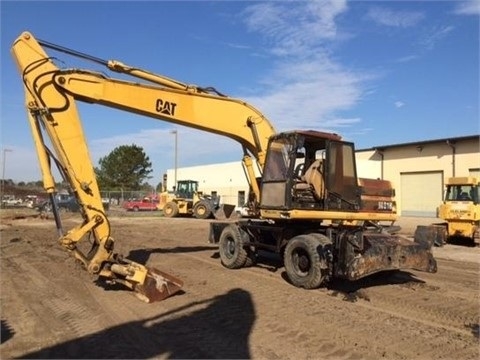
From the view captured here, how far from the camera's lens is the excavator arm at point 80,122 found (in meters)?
8.91

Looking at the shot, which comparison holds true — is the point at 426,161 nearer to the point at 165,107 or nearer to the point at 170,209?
the point at 170,209

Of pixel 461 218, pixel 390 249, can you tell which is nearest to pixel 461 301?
pixel 390 249

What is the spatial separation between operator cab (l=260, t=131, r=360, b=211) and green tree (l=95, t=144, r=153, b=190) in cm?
7100

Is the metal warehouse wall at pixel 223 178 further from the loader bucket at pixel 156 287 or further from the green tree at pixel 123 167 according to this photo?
the loader bucket at pixel 156 287

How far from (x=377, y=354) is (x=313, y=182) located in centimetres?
528

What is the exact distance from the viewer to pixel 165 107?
11.2 metres

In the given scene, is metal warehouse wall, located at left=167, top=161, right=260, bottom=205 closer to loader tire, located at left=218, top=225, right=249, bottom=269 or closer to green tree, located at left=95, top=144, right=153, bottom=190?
green tree, located at left=95, top=144, right=153, bottom=190

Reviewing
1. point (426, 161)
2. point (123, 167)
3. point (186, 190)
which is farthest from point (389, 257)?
point (123, 167)

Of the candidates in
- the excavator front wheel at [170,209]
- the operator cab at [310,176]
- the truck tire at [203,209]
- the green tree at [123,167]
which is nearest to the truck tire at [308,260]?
the operator cab at [310,176]

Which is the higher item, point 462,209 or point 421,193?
point 421,193

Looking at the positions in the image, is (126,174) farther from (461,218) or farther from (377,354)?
(377,354)

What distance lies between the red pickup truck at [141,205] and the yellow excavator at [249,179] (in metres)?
42.2

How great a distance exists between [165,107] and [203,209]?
2600cm

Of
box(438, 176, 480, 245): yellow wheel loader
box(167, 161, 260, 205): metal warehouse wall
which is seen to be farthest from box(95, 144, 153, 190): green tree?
box(438, 176, 480, 245): yellow wheel loader
